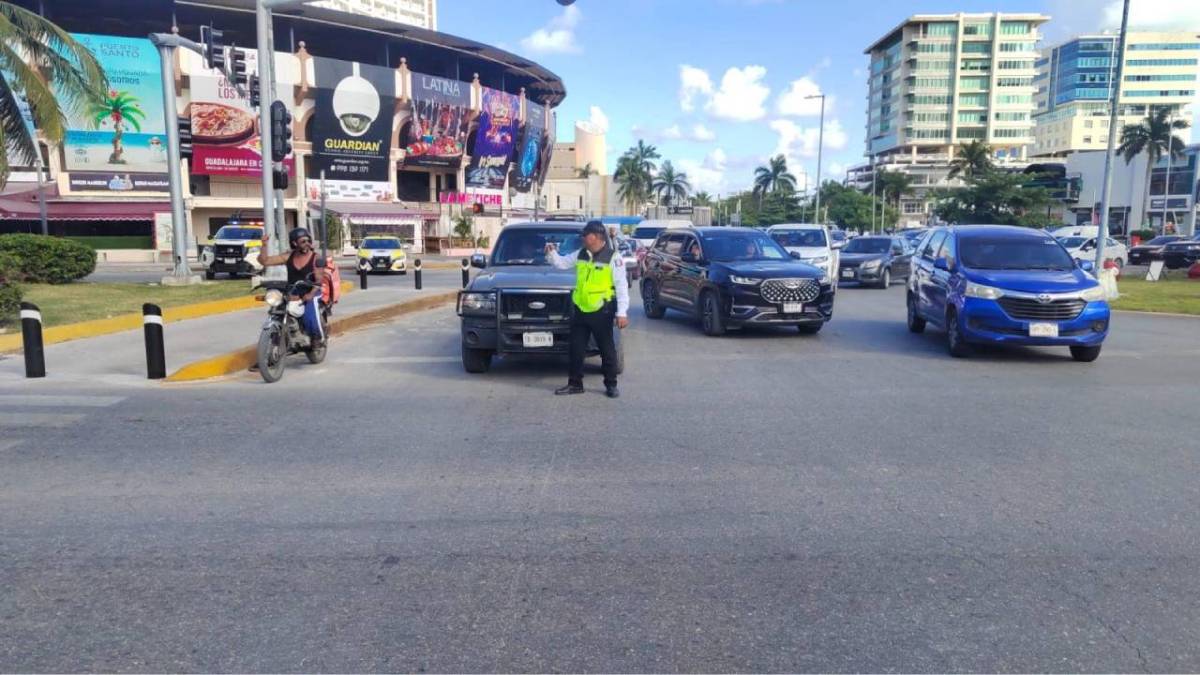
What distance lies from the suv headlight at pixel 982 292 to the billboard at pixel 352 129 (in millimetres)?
49569

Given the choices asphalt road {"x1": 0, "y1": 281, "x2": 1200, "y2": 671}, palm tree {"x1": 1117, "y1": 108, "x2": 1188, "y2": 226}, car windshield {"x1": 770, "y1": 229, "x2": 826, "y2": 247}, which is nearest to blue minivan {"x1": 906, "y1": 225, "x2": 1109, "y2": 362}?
asphalt road {"x1": 0, "y1": 281, "x2": 1200, "y2": 671}

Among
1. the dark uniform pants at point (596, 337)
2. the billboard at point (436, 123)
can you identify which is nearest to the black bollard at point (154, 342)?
the dark uniform pants at point (596, 337)

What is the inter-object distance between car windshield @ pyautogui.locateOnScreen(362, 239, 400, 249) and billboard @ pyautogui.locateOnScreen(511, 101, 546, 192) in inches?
1524

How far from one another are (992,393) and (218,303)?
521 inches

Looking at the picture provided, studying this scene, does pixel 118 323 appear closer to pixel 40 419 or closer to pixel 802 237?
pixel 40 419

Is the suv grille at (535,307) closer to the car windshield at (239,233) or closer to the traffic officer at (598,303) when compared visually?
the traffic officer at (598,303)

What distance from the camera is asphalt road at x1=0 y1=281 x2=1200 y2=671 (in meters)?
3.34

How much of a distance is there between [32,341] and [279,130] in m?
8.80

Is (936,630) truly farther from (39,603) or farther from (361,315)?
(361,315)

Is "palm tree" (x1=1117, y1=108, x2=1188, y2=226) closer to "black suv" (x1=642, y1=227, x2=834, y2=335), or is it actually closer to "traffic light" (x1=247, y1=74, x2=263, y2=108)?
"black suv" (x1=642, y1=227, x2=834, y2=335)

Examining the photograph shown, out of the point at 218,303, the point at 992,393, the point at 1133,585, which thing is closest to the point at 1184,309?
the point at 992,393

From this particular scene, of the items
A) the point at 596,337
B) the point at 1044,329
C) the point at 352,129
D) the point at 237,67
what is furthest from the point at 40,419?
the point at 352,129

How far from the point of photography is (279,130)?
16719 millimetres

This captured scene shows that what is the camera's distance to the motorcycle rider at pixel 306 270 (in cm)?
970
